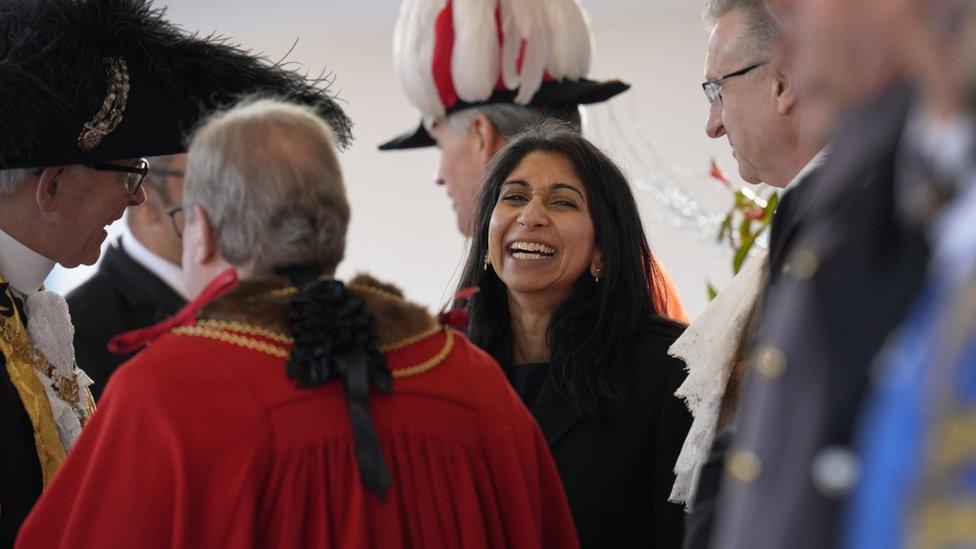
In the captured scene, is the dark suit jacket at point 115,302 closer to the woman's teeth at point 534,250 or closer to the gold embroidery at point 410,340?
the woman's teeth at point 534,250

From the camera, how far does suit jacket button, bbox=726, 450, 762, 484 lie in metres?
1.01

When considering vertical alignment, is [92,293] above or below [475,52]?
below

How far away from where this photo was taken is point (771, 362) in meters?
1.02

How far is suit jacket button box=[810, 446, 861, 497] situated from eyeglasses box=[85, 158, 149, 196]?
73.8 inches

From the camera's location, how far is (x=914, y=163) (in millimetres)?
926

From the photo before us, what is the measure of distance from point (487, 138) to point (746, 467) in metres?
2.58

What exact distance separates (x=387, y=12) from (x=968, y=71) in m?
6.89

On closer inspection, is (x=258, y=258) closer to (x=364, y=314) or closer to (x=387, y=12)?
(x=364, y=314)

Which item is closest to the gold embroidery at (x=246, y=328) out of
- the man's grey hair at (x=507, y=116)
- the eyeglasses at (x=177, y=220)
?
the eyeglasses at (x=177, y=220)

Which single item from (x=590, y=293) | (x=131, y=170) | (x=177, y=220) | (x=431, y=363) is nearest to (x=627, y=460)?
(x=590, y=293)

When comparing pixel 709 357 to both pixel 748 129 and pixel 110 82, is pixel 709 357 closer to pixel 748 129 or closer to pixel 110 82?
pixel 748 129

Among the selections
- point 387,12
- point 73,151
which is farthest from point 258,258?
point 387,12

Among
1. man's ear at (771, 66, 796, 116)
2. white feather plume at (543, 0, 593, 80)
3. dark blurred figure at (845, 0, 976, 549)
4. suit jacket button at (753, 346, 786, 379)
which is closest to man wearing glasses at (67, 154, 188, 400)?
white feather plume at (543, 0, 593, 80)

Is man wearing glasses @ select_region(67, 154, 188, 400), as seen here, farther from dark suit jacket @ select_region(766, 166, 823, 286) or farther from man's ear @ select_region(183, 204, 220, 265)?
dark suit jacket @ select_region(766, 166, 823, 286)
